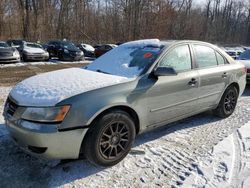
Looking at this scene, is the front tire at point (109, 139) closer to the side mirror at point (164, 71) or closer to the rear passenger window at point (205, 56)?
the side mirror at point (164, 71)

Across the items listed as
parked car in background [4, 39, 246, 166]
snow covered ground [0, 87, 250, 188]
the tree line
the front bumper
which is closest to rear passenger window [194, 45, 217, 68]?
parked car in background [4, 39, 246, 166]

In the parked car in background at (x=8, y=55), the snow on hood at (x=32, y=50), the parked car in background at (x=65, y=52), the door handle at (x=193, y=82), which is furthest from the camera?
the parked car in background at (x=65, y=52)

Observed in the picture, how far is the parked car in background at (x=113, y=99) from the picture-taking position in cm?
301

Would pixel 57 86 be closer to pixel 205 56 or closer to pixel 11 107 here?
pixel 11 107

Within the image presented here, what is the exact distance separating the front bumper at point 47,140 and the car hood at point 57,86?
0.26 meters

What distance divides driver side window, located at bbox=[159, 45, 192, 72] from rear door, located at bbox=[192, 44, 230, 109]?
21 cm

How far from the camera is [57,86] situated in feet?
11.1

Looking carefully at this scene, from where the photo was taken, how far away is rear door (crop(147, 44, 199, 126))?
3.83 m

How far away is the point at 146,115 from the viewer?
3750 millimetres

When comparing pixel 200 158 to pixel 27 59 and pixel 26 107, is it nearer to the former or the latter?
pixel 26 107

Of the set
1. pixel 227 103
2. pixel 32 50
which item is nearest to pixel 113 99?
pixel 227 103

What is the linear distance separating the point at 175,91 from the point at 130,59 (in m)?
0.83

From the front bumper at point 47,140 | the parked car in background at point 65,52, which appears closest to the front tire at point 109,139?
the front bumper at point 47,140

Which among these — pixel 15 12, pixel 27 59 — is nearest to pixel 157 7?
pixel 15 12
